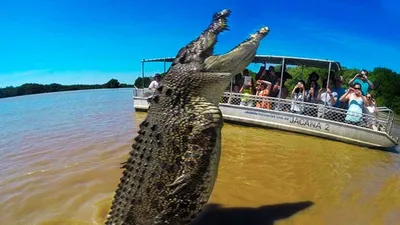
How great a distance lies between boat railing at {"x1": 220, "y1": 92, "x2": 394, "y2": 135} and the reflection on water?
114 centimetres

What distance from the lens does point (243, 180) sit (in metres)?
5.82

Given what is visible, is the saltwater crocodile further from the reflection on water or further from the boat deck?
the boat deck

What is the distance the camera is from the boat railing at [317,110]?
34.1 ft

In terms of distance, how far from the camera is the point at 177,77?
3.49 meters

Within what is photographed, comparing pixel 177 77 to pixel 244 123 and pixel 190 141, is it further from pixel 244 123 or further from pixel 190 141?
pixel 244 123

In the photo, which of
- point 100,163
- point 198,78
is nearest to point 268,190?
point 198,78

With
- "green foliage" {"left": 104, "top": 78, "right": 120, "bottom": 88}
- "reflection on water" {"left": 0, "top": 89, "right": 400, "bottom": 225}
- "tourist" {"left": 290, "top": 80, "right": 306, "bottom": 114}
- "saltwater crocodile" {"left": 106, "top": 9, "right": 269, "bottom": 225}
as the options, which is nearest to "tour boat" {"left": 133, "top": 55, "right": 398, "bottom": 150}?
"tourist" {"left": 290, "top": 80, "right": 306, "bottom": 114}

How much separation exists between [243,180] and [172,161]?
3.00 m

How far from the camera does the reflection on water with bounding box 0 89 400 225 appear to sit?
4.40 metres

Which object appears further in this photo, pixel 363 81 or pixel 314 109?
pixel 314 109

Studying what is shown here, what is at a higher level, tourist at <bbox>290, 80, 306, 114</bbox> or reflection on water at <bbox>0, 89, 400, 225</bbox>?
tourist at <bbox>290, 80, 306, 114</bbox>

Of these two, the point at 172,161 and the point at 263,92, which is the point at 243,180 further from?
the point at 263,92

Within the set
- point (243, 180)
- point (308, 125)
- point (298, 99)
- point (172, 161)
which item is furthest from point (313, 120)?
point (172, 161)

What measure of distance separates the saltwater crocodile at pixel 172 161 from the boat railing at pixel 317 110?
28.6 ft
